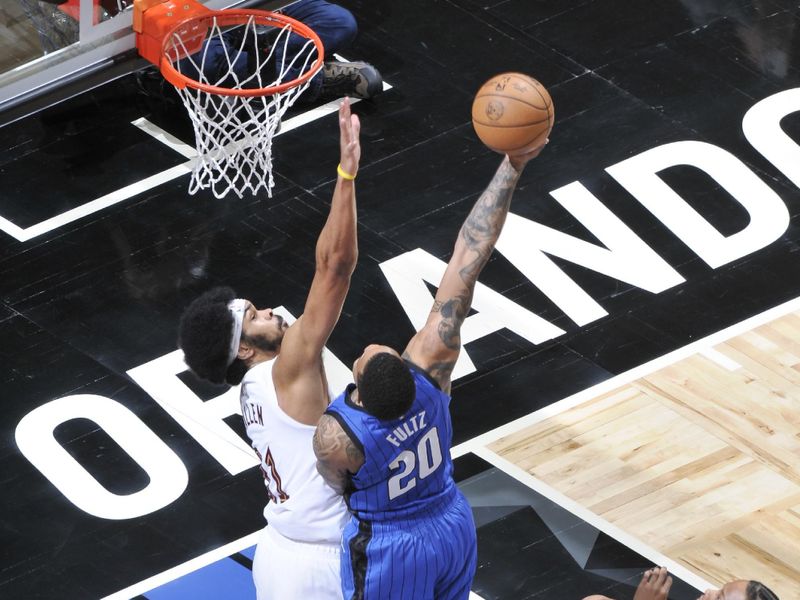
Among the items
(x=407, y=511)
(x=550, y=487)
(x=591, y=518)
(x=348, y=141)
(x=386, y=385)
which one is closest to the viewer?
(x=386, y=385)

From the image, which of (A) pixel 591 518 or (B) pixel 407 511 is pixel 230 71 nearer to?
(A) pixel 591 518

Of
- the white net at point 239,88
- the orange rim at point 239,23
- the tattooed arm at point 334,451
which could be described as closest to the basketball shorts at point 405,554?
the tattooed arm at point 334,451

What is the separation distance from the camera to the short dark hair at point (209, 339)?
644 cm

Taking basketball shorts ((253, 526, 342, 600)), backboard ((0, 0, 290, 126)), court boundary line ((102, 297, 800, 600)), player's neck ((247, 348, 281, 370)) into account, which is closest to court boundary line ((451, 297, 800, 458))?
court boundary line ((102, 297, 800, 600))

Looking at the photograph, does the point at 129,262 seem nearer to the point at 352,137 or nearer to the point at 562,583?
the point at 562,583

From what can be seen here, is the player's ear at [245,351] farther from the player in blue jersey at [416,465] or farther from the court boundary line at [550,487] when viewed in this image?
the court boundary line at [550,487]

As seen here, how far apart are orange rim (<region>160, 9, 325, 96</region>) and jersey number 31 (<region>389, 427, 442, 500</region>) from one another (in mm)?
3569

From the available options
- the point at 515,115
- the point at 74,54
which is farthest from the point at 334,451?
the point at 74,54

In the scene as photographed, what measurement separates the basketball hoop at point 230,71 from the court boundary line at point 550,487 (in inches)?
90.4

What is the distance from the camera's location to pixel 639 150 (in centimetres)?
1045

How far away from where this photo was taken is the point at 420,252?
9.74 m

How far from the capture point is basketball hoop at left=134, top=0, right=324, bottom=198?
31.5 feet

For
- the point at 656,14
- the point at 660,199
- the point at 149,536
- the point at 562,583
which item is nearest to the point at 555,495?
the point at 562,583

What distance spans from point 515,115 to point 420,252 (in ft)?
11.4
